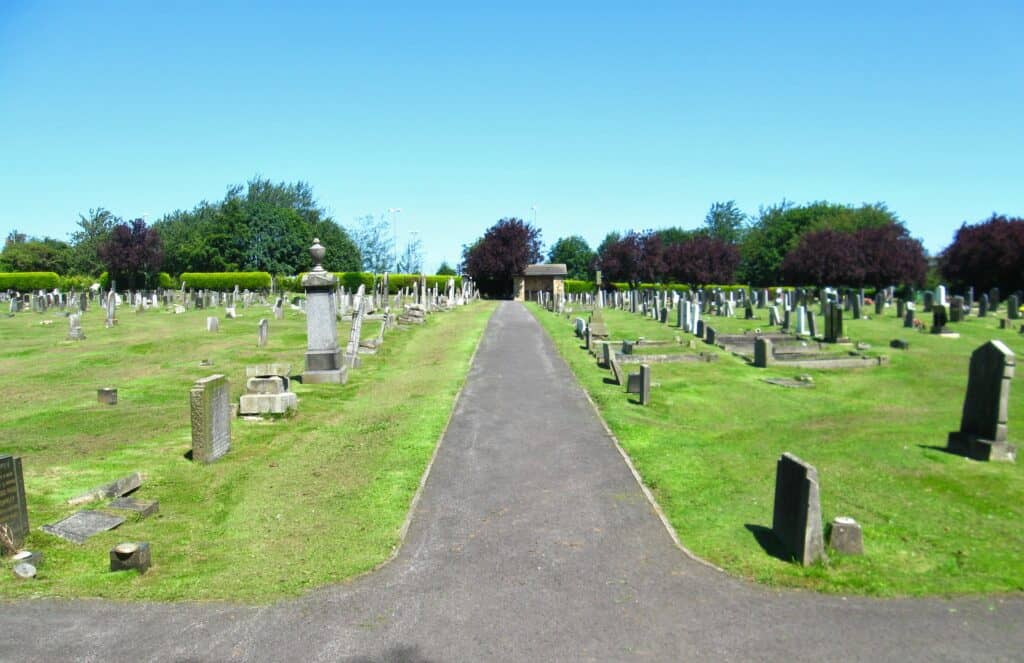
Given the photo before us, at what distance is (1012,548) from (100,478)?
10.8 m

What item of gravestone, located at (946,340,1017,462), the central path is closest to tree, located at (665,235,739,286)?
gravestone, located at (946,340,1017,462)

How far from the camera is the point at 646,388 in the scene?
1570 centimetres

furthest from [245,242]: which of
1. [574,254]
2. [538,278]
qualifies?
[574,254]

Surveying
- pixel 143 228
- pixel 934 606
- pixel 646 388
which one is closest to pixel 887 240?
pixel 646 388

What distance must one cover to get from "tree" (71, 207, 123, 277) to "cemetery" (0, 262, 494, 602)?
74.8 m

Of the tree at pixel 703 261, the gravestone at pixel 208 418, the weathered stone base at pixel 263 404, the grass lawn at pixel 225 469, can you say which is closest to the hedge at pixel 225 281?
the tree at pixel 703 261

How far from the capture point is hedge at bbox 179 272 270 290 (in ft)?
252

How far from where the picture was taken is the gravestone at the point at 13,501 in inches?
278

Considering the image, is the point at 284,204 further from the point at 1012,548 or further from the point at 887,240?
the point at 1012,548

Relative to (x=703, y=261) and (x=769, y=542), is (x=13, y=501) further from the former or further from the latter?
(x=703, y=261)

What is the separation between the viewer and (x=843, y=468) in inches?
419

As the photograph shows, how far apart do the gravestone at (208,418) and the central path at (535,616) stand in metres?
3.88

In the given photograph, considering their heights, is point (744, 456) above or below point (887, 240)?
below

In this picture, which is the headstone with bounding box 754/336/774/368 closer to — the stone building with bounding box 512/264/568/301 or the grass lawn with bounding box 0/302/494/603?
the grass lawn with bounding box 0/302/494/603
